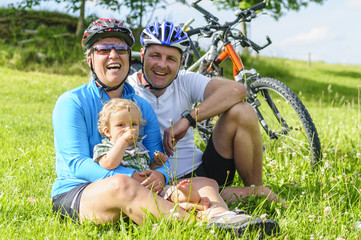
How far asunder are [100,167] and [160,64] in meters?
1.14

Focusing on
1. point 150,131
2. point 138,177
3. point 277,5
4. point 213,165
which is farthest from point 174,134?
point 277,5

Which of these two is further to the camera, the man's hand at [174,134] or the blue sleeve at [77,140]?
the man's hand at [174,134]

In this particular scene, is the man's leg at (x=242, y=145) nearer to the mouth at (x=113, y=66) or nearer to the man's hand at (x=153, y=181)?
the man's hand at (x=153, y=181)

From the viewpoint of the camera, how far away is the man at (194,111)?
3.71m

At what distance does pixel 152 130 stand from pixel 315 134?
197cm

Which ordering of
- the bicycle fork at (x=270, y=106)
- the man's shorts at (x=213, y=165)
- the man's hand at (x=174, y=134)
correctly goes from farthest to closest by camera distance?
the bicycle fork at (x=270, y=106) < the man's shorts at (x=213, y=165) < the man's hand at (x=174, y=134)

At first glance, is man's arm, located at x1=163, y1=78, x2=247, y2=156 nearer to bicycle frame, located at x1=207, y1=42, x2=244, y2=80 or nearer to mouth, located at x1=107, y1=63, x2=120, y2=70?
mouth, located at x1=107, y1=63, x2=120, y2=70

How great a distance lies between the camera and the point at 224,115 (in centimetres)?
378

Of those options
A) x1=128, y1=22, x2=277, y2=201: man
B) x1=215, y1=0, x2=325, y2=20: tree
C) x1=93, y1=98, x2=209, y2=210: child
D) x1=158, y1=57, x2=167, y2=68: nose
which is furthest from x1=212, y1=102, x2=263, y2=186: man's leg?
x1=215, y1=0, x2=325, y2=20: tree

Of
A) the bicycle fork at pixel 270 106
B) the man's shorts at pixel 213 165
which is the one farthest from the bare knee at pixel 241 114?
the bicycle fork at pixel 270 106

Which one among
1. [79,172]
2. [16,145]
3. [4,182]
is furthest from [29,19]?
[79,172]

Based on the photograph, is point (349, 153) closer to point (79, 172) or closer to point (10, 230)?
point (79, 172)

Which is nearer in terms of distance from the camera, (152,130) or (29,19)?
(152,130)

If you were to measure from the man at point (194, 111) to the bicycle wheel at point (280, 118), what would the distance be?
3.05ft
